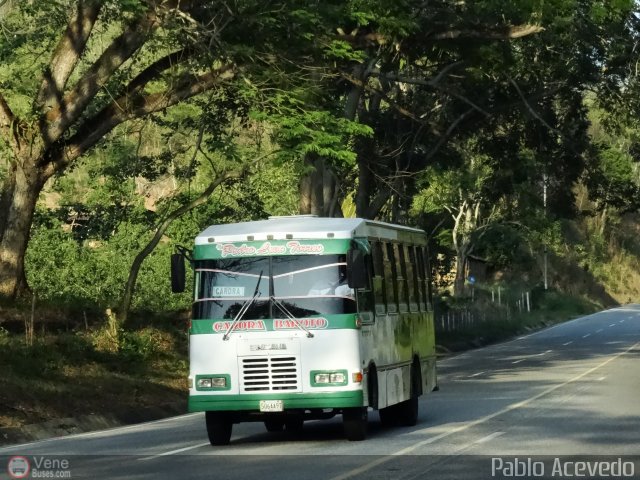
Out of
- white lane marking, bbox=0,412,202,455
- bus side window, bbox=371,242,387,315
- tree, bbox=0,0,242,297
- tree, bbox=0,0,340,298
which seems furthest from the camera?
tree, bbox=0,0,242,297

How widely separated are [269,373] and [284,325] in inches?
22.9

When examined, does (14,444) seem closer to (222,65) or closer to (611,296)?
(222,65)

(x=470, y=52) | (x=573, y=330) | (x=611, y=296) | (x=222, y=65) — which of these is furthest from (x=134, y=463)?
(x=611, y=296)

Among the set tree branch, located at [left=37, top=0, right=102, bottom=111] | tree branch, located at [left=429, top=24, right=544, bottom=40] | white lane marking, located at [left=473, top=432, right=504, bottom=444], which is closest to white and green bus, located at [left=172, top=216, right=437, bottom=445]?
white lane marking, located at [left=473, top=432, right=504, bottom=444]

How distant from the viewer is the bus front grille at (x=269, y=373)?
16.0 m

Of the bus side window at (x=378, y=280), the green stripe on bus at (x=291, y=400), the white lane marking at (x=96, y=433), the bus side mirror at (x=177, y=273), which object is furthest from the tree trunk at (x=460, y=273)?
the green stripe on bus at (x=291, y=400)

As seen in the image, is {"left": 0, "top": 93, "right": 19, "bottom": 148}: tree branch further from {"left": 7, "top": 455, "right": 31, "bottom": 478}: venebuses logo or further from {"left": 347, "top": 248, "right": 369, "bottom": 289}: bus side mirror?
{"left": 347, "top": 248, "right": 369, "bottom": 289}: bus side mirror

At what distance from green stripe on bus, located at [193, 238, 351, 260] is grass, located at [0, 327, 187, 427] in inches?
194

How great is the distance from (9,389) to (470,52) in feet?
51.7

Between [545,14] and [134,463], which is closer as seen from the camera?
[134,463]

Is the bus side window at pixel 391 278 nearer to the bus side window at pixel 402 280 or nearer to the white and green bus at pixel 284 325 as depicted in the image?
the bus side window at pixel 402 280

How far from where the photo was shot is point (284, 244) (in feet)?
54.1

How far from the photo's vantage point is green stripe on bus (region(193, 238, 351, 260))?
1641 centimetres

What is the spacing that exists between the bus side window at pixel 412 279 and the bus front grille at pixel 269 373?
4.21m
